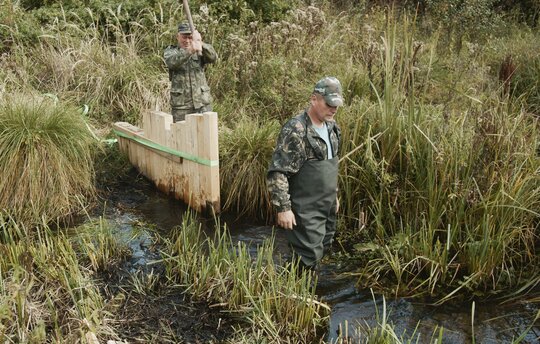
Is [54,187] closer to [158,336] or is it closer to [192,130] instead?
[192,130]

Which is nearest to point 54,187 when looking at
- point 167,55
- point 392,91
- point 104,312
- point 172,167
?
point 172,167

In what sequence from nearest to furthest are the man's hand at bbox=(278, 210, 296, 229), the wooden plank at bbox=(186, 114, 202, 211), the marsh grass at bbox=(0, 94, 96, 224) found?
the man's hand at bbox=(278, 210, 296, 229) → the marsh grass at bbox=(0, 94, 96, 224) → the wooden plank at bbox=(186, 114, 202, 211)

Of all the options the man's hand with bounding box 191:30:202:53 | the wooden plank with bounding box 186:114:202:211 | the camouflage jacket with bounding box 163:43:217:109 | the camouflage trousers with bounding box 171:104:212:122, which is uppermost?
the man's hand with bounding box 191:30:202:53

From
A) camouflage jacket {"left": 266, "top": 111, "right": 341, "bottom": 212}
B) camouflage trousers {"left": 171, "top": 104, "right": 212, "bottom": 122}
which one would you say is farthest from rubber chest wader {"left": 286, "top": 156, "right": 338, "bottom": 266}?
camouflage trousers {"left": 171, "top": 104, "right": 212, "bottom": 122}

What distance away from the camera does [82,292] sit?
12.6 feet

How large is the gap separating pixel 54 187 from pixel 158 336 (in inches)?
99.2

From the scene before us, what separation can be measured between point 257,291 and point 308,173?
94 centimetres

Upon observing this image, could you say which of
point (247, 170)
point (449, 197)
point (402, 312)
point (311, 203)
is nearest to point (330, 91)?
point (311, 203)

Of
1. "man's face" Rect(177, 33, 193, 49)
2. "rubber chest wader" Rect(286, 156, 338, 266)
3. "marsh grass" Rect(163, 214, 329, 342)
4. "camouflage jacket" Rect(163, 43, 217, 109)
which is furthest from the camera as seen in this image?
"camouflage jacket" Rect(163, 43, 217, 109)

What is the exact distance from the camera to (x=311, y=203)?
423 cm

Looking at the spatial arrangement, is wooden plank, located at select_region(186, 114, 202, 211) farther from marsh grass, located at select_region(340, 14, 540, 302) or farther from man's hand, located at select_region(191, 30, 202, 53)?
marsh grass, located at select_region(340, 14, 540, 302)

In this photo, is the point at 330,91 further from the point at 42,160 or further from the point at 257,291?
the point at 42,160

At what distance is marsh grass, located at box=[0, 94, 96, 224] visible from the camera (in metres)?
5.43

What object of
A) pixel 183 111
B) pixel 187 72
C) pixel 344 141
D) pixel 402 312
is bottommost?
pixel 402 312
